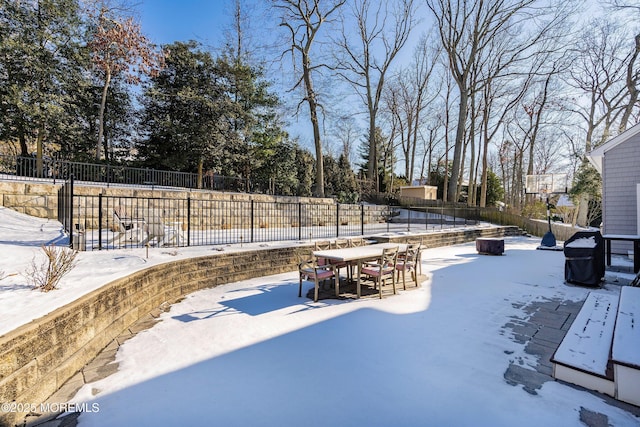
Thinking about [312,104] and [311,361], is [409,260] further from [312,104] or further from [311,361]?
[312,104]

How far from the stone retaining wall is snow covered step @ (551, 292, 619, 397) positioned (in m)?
3.89

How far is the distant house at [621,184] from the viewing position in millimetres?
9125

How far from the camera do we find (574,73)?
1995cm

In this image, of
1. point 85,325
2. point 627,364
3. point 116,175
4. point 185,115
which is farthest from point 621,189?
point 116,175

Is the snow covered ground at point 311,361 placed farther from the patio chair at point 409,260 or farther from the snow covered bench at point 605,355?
the patio chair at point 409,260

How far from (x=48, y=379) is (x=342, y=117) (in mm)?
18696

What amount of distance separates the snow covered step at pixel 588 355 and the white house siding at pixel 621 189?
28.5ft

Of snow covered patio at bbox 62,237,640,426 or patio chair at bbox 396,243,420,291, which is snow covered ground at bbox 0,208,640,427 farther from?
patio chair at bbox 396,243,420,291

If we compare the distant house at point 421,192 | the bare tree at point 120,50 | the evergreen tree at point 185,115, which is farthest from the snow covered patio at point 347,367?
the distant house at point 421,192

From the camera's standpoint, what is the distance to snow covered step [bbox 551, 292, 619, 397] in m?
2.38

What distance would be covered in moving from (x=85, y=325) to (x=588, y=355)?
4361 mm

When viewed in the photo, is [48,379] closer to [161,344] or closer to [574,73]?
[161,344]

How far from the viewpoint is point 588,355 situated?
255 cm

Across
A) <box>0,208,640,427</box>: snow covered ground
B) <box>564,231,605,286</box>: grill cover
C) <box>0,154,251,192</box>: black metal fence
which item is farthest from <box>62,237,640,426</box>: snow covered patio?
<box>0,154,251,192</box>: black metal fence
